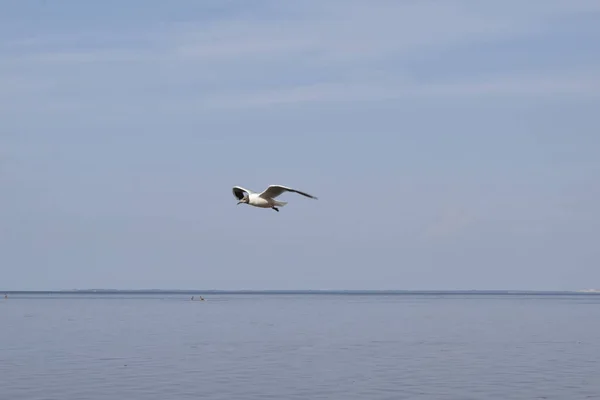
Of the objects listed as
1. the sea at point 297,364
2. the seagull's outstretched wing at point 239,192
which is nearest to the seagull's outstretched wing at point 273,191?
the seagull's outstretched wing at point 239,192

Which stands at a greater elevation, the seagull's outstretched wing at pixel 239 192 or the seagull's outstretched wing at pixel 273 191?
the seagull's outstretched wing at pixel 239 192

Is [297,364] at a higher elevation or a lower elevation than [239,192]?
lower

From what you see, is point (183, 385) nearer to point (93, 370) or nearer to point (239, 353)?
point (93, 370)

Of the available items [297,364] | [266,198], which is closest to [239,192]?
[266,198]

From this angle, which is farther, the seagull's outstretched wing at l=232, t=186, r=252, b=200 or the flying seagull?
the seagull's outstretched wing at l=232, t=186, r=252, b=200

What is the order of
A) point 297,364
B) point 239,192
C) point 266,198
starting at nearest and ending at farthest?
point 266,198 < point 239,192 < point 297,364

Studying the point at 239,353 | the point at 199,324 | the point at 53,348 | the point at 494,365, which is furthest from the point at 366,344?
the point at 199,324

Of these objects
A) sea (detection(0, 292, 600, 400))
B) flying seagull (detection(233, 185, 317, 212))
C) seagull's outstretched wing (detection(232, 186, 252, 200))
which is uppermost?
seagull's outstretched wing (detection(232, 186, 252, 200))

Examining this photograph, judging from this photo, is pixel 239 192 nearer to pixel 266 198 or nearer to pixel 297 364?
pixel 266 198

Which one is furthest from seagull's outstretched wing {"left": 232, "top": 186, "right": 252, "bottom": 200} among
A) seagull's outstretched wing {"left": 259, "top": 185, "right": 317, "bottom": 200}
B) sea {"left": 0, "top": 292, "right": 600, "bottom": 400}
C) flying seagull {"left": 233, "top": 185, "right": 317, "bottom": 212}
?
sea {"left": 0, "top": 292, "right": 600, "bottom": 400}

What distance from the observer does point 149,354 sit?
59406 mm

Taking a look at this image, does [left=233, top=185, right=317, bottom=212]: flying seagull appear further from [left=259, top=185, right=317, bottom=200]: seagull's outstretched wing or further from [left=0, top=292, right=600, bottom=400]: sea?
[left=0, top=292, right=600, bottom=400]: sea

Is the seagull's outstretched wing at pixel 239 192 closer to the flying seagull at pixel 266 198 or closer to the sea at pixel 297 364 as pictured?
the flying seagull at pixel 266 198

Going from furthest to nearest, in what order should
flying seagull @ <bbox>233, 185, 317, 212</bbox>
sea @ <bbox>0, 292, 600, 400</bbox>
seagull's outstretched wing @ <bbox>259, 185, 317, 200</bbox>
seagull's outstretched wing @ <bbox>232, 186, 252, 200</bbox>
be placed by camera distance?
sea @ <bbox>0, 292, 600, 400</bbox>, seagull's outstretched wing @ <bbox>232, 186, 252, 200</bbox>, flying seagull @ <bbox>233, 185, 317, 212</bbox>, seagull's outstretched wing @ <bbox>259, 185, 317, 200</bbox>
